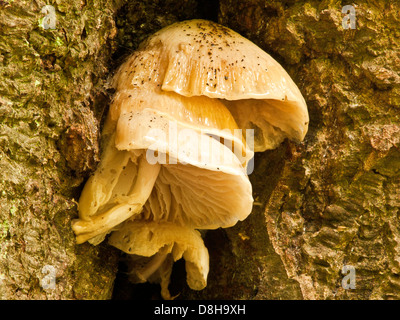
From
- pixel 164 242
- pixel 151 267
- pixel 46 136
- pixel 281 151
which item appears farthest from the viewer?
pixel 151 267

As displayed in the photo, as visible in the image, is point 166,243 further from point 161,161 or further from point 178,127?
point 178,127

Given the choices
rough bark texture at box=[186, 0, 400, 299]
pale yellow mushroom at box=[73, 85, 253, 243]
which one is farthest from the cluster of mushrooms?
rough bark texture at box=[186, 0, 400, 299]

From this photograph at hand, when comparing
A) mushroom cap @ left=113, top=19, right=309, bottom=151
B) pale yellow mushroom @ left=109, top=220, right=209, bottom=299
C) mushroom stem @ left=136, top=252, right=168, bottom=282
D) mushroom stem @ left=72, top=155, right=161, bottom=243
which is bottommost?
mushroom stem @ left=136, top=252, right=168, bottom=282

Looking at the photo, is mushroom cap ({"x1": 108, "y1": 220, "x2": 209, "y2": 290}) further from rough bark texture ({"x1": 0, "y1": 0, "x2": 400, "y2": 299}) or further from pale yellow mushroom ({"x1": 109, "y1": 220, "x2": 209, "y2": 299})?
rough bark texture ({"x1": 0, "y1": 0, "x2": 400, "y2": 299})

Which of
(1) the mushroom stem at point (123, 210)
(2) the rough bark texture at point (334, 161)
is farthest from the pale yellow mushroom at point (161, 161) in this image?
(2) the rough bark texture at point (334, 161)

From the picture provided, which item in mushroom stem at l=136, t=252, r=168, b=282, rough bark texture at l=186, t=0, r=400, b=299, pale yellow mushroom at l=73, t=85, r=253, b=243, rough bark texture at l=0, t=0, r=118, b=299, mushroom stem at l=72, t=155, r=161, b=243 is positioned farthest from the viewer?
mushroom stem at l=136, t=252, r=168, b=282

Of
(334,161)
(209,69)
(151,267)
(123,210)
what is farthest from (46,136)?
(334,161)
